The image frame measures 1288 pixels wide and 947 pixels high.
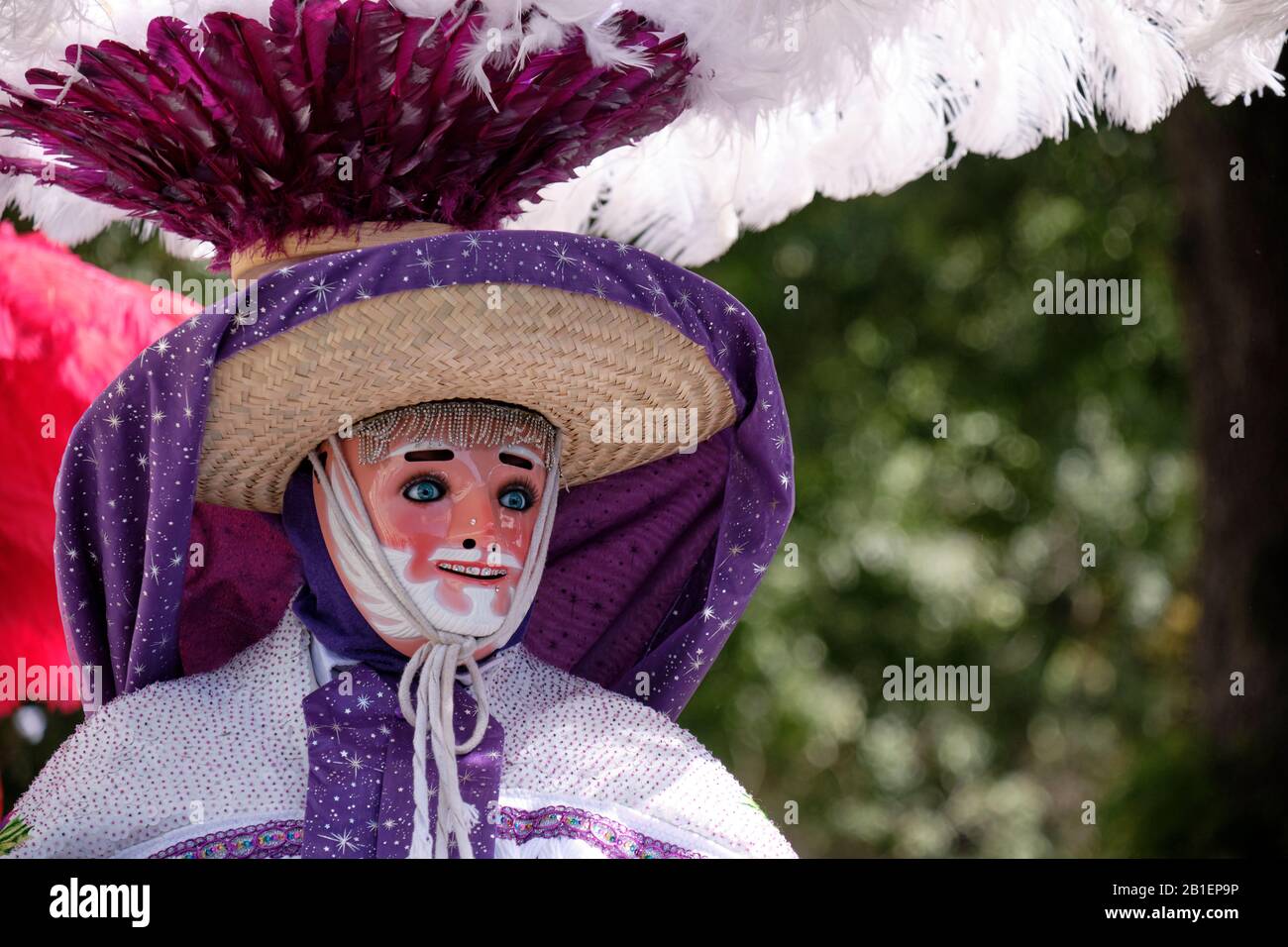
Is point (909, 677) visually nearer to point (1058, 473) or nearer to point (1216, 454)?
point (1058, 473)

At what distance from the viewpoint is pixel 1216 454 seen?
5.52 metres

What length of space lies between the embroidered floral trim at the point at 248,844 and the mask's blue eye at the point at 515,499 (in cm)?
63

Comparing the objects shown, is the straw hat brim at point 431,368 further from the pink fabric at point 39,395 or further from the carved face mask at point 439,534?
the pink fabric at point 39,395

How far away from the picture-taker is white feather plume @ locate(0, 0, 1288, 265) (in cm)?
271

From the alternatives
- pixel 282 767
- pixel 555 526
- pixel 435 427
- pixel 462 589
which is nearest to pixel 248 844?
pixel 282 767

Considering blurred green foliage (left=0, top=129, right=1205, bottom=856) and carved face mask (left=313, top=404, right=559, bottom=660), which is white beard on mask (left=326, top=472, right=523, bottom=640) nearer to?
carved face mask (left=313, top=404, right=559, bottom=660)

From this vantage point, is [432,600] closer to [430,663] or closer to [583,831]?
[430,663]

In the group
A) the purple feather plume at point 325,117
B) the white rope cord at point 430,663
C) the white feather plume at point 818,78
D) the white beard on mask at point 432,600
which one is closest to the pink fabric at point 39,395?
the white feather plume at point 818,78

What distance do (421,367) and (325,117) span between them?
44 centimetres

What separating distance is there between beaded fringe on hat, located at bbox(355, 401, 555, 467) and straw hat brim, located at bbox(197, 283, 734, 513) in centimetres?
2

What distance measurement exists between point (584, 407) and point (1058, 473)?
7102 mm

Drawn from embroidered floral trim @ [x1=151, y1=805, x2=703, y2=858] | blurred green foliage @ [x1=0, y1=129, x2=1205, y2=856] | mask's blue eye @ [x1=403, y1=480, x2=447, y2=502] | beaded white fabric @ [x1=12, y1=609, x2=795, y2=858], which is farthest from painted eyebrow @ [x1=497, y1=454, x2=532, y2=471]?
blurred green foliage @ [x1=0, y1=129, x2=1205, y2=856]

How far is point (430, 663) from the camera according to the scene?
2787 mm
